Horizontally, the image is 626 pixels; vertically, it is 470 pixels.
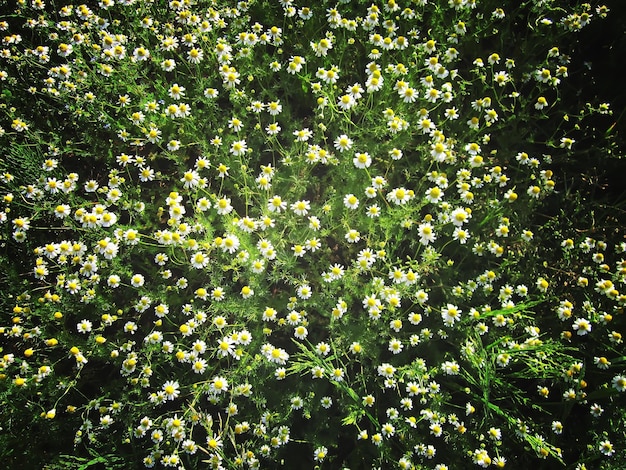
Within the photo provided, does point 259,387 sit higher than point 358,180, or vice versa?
point 358,180

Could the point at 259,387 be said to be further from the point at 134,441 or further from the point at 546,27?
the point at 546,27

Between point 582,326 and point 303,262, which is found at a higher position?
point 582,326

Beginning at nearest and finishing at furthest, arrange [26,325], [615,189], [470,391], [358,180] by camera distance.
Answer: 1. [470,391]
2. [26,325]
3. [358,180]
4. [615,189]

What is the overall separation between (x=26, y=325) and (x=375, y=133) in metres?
2.63

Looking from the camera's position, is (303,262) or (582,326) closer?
(582,326)

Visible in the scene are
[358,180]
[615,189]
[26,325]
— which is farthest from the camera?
[615,189]

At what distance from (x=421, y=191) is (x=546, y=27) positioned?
1.57m

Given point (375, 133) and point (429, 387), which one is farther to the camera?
point (375, 133)

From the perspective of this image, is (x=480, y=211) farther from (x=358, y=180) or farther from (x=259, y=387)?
(x=259, y=387)

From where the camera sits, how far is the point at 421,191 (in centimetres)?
313

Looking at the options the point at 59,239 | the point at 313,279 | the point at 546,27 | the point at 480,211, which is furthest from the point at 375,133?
the point at 59,239

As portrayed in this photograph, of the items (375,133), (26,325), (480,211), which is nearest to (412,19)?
(375,133)

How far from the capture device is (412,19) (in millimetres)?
3227

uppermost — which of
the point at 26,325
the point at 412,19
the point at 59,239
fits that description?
the point at 412,19
